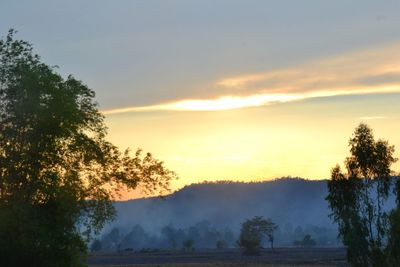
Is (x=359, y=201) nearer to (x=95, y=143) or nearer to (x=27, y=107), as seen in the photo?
(x=95, y=143)

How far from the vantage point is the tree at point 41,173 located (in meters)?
39.8

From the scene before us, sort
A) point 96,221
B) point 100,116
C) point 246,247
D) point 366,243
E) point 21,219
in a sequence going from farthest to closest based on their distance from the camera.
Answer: point 246,247
point 366,243
point 100,116
point 96,221
point 21,219

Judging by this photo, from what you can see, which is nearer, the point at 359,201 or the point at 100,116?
the point at 100,116

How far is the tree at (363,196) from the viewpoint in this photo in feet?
179

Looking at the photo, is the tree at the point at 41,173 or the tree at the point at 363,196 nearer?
the tree at the point at 41,173

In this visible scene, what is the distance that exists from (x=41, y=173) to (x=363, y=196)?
28.9m

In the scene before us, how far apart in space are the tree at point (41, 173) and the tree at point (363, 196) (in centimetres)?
2272

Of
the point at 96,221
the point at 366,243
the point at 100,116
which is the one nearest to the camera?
the point at 96,221

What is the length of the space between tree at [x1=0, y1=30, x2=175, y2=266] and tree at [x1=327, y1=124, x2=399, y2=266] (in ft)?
74.5

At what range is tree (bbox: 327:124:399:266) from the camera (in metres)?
54.5

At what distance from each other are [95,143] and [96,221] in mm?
5393

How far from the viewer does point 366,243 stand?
54.5m

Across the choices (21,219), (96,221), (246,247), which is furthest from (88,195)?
(246,247)

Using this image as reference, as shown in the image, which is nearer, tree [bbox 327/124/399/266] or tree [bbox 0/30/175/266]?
tree [bbox 0/30/175/266]
